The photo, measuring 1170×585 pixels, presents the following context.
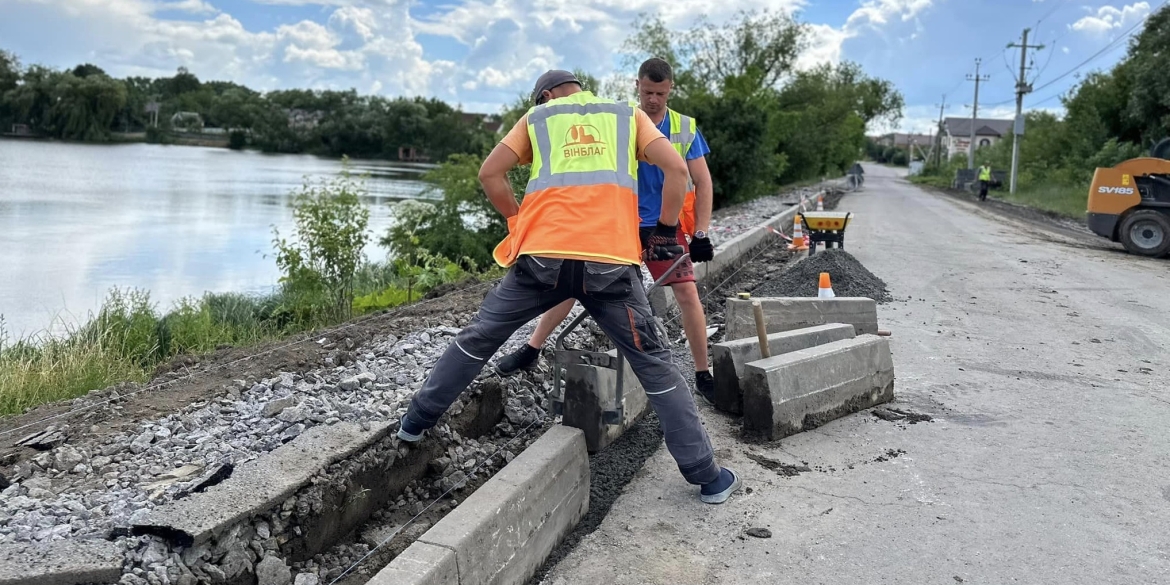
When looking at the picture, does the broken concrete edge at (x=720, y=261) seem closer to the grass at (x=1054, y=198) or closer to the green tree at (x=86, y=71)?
the grass at (x=1054, y=198)

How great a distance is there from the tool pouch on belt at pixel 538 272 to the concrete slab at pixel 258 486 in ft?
2.99

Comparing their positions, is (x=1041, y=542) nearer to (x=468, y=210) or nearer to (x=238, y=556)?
(x=238, y=556)

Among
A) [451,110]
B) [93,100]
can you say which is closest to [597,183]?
[93,100]

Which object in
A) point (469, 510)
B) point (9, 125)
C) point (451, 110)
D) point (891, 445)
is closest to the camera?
point (469, 510)

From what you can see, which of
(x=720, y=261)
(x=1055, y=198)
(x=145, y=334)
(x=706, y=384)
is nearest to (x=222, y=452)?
(x=706, y=384)

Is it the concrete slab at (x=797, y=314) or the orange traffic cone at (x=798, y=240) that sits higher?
the orange traffic cone at (x=798, y=240)

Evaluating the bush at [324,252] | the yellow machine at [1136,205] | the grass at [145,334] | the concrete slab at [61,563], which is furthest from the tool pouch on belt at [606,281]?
the yellow machine at [1136,205]

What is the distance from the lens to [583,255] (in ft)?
12.0

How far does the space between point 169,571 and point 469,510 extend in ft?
3.24

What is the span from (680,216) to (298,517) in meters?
2.71

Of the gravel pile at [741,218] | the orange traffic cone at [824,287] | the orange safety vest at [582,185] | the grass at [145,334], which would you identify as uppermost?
the orange safety vest at [582,185]

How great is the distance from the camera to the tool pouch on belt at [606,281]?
367cm

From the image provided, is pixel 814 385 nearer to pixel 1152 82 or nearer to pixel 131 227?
pixel 131 227

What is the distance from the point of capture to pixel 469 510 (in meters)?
3.14
